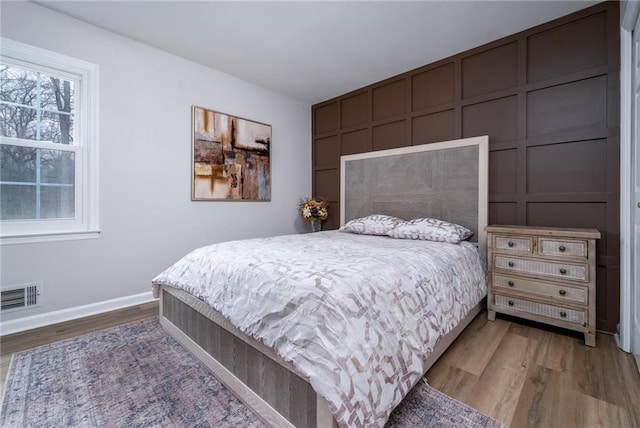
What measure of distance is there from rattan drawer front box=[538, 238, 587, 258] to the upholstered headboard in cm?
53

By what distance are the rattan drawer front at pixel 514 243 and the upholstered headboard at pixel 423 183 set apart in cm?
29

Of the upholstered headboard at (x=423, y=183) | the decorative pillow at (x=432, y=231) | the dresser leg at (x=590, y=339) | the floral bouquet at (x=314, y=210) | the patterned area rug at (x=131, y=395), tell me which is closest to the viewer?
the patterned area rug at (x=131, y=395)

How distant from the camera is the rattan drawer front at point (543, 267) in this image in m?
2.01

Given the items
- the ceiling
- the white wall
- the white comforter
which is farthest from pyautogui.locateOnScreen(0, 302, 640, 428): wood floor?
the ceiling

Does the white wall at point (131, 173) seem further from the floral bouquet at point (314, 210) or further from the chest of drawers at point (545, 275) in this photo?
the chest of drawers at point (545, 275)

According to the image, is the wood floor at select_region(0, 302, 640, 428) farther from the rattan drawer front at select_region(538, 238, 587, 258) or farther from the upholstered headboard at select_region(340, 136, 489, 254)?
the upholstered headboard at select_region(340, 136, 489, 254)

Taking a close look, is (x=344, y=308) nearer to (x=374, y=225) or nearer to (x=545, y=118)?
(x=374, y=225)

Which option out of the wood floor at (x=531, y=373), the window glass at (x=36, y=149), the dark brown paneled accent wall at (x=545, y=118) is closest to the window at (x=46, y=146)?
the window glass at (x=36, y=149)

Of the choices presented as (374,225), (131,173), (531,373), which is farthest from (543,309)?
(131,173)

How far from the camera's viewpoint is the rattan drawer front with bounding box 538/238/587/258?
1990 mm

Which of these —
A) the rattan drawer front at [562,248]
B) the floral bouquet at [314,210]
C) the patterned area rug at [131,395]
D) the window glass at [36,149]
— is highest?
the window glass at [36,149]

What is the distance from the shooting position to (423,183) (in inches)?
124

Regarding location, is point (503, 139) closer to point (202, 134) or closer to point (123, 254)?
point (202, 134)

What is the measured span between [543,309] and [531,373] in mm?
707
